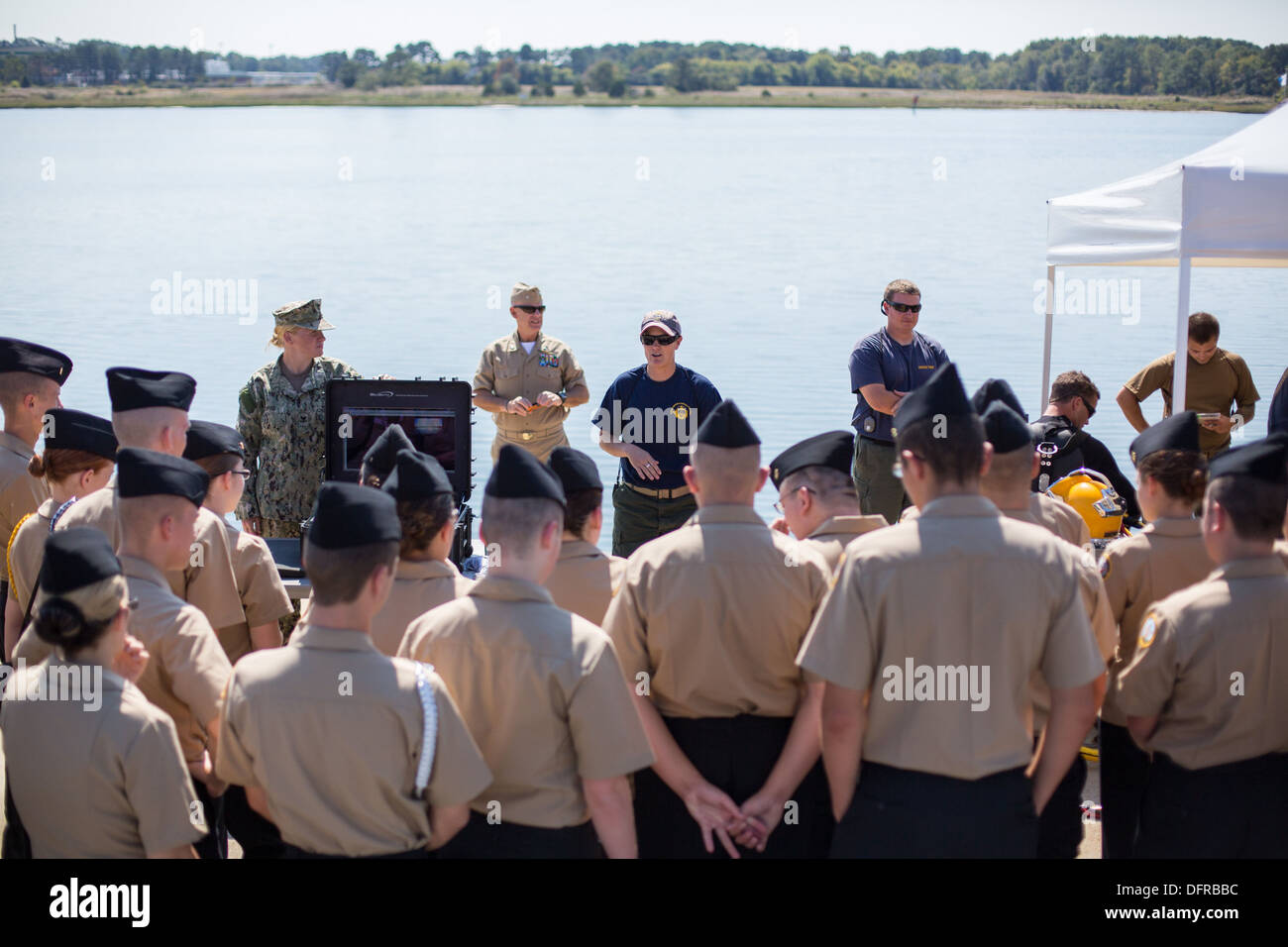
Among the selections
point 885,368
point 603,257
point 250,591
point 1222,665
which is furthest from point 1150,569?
point 603,257

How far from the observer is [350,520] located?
8.68 feet

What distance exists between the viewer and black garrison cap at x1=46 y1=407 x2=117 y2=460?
3.96m

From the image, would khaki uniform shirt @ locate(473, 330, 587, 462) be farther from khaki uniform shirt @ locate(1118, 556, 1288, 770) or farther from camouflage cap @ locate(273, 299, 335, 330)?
khaki uniform shirt @ locate(1118, 556, 1288, 770)

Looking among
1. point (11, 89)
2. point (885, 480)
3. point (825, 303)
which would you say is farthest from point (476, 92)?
point (885, 480)

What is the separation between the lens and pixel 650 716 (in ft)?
10.1

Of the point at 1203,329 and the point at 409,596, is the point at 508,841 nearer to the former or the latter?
the point at 409,596

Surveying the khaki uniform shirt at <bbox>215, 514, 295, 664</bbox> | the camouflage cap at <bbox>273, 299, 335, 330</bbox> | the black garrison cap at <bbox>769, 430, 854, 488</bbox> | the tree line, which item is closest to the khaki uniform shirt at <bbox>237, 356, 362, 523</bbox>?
the camouflage cap at <bbox>273, 299, 335, 330</bbox>

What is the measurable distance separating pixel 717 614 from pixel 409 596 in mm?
808

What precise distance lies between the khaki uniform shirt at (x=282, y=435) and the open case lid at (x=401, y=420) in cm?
64

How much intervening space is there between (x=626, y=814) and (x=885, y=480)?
13.4 ft

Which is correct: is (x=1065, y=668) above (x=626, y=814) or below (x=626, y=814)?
above

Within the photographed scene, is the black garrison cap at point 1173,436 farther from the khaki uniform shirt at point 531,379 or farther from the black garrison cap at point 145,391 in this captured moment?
the khaki uniform shirt at point 531,379

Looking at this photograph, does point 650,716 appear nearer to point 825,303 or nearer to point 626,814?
point 626,814

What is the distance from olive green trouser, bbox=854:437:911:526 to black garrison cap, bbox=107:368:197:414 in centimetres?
370
